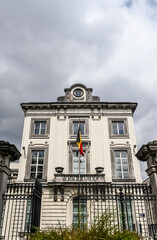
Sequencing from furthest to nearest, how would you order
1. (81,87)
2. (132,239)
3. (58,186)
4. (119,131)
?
(81,87)
(119,131)
(58,186)
(132,239)

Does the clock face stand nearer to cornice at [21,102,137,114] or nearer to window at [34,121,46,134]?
cornice at [21,102,137,114]

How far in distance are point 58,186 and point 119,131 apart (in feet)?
27.1

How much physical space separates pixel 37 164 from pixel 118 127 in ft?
29.5

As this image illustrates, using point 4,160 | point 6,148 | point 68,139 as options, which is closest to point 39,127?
point 68,139

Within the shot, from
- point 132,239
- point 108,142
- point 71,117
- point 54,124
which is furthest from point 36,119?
point 132,239

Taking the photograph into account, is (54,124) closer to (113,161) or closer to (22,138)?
(22,138)

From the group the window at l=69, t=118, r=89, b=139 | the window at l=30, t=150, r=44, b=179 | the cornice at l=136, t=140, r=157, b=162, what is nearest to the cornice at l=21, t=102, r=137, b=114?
the window at l=69, t=118, r=89, b=139

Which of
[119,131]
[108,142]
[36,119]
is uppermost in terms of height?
[36,119]

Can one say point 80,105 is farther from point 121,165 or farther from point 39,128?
point 121,165

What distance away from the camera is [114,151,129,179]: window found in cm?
1754

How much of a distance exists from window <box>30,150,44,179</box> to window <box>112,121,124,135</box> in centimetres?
772

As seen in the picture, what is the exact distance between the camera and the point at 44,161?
18031mm

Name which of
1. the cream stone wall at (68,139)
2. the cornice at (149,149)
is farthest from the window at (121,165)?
the cornice at (149,149)

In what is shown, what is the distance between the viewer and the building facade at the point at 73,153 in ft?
51.5
